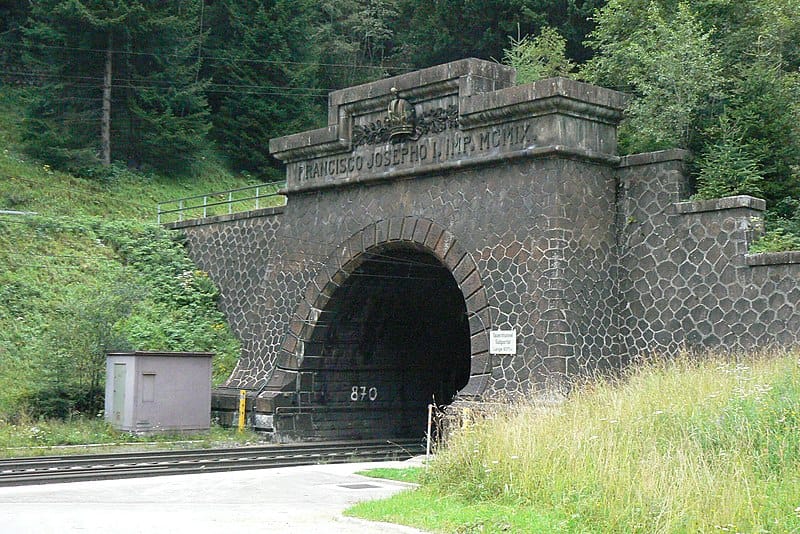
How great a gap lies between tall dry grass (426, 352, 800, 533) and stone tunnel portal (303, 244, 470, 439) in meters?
9.86

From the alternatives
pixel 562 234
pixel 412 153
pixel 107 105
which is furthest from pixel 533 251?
pixel 107 105

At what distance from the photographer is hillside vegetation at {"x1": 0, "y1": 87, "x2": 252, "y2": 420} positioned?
2412cm

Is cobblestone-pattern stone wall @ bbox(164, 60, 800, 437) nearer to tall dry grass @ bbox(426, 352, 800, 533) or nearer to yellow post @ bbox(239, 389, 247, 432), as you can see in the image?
tall dry grass @ bbox(426, 352, 800, 533)

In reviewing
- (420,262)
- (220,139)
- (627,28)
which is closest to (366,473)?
(420,262)

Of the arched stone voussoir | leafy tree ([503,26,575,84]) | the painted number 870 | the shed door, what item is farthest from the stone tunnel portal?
leafy tree ([503,26,575,84])

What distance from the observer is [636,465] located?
11148 millimetres

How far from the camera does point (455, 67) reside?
840 inches

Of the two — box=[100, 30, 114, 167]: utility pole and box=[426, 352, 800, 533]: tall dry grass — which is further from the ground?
box=[100, 30, 114, 167]: utility pole

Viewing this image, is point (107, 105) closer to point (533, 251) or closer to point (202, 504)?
point (533, 251)

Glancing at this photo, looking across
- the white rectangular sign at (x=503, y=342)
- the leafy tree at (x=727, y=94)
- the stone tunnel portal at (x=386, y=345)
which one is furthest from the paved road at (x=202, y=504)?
the leafy tree at (x=727, y=94)

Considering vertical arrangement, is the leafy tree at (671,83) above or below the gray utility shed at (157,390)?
above

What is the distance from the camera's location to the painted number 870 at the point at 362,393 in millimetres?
25797

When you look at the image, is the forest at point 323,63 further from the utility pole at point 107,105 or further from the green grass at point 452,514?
the green grass at point 452,514

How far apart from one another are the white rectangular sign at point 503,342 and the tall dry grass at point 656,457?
208 inches
